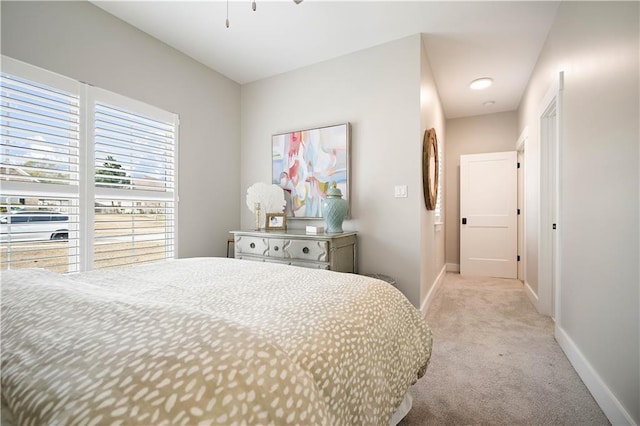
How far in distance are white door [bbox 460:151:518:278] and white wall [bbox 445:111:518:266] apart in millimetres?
263

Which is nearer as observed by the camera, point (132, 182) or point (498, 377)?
point (498, 377)

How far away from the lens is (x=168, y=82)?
2773 millimetres

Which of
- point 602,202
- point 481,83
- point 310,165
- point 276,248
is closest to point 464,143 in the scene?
point 481,83

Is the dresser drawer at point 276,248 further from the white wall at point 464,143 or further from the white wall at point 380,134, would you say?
the white wall at point 464,143

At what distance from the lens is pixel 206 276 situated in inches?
49.9

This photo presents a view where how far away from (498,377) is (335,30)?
298 centimetres

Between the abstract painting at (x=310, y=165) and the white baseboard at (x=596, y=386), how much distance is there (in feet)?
6.63

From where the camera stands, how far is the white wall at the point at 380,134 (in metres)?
2.60

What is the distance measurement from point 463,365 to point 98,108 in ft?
11.0

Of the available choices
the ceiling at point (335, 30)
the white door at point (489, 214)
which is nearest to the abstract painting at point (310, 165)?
the ceiling at point (335, 30)

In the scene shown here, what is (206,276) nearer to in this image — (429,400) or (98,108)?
(429,400)

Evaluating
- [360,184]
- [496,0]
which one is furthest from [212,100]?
[496,0]

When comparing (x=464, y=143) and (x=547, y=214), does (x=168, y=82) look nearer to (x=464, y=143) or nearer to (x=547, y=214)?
(x=547, y=214)

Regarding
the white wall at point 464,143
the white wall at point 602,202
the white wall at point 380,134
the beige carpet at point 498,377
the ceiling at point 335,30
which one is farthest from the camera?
the white wall at point 464,143
